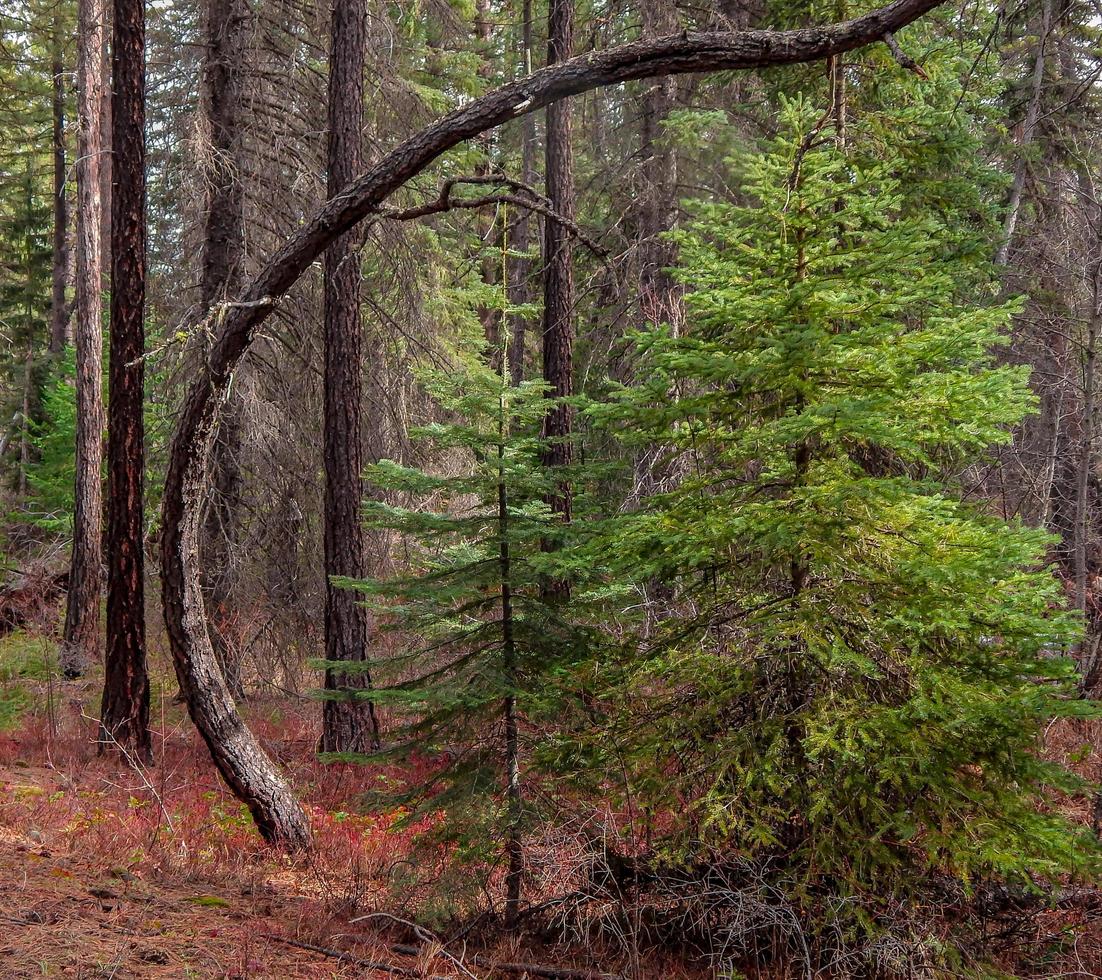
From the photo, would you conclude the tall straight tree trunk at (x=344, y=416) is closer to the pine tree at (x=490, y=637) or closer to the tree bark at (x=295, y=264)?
the tree bark at (x=295, y=264)

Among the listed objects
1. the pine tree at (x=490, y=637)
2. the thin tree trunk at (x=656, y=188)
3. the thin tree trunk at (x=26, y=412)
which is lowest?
the pine tree at (x=490, y=637)

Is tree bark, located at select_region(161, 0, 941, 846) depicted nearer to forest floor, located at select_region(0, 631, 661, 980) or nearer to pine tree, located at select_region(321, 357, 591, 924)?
forest floor, located at select_region(0, 631, 661, 980)

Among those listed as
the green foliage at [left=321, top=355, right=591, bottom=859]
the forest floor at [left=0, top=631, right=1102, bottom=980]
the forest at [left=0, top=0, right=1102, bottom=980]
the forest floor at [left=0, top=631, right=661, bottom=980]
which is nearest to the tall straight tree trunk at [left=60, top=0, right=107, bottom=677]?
the forest at [left=0, top=0, right=1102, bottom=980]

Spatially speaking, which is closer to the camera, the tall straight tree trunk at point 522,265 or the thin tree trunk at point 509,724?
the thin tree trunk at point 509,724

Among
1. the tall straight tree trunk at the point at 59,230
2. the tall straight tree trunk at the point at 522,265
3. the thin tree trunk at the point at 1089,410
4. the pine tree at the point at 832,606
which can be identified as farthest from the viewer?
the tall straight tree trunk at the point at 59,230

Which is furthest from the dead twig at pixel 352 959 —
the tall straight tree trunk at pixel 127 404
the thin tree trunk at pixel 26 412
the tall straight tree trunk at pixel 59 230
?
the thin tree trunk at pixel 26 412

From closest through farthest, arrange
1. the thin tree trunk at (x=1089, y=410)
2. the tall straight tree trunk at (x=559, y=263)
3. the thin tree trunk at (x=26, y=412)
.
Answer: the tall straight tree trunk at (x=559, y=263) < the thin tree trunk at (x=1089, y=410) < the thin tree trunk at (x=26, y=412)

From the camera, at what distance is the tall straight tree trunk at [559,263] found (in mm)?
9867

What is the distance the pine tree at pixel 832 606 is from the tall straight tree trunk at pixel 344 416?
17.4 feet

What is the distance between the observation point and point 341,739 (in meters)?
10.4

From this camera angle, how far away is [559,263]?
33.1 feet

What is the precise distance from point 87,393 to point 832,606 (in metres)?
14.2

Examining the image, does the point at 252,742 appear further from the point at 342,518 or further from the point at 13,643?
the point at 13,643

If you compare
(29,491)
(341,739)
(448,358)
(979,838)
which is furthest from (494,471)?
(29,491)
